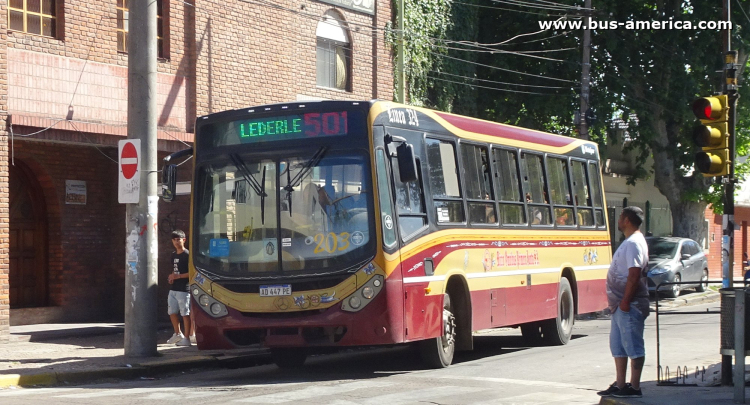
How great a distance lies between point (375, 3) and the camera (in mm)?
24234

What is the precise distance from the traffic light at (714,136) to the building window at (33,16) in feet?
33.9

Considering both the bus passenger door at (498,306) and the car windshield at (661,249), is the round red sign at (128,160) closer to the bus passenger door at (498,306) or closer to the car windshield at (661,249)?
the bus passenger door at (498,306)

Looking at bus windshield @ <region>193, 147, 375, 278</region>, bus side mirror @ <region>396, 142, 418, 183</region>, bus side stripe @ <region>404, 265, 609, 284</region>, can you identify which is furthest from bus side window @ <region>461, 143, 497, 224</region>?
bus windshield @ <region>193, 147, 375, 278</region>

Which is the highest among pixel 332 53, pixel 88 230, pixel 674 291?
pixel 332 53

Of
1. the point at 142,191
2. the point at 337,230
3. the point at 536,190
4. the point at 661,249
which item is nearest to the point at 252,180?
the point at 337,230

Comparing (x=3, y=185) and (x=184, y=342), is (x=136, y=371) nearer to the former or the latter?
(x=184, y=342)

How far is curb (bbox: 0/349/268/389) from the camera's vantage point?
11.6 meters

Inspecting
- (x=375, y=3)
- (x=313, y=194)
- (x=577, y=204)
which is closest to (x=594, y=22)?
(x=375, y=3)

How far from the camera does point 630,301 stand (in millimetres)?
9391

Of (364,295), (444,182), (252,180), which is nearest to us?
(364,295)

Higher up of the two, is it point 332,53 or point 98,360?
point 332,53

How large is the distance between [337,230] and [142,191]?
3.49m

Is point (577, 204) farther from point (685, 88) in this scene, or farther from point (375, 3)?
point (685, 88)

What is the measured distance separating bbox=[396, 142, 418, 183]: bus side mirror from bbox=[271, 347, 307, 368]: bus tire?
305 centimetres
